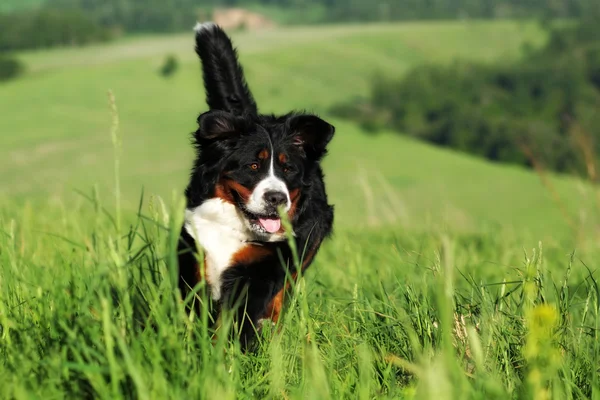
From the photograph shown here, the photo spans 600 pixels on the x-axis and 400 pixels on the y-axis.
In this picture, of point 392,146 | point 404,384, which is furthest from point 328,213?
point 392,146

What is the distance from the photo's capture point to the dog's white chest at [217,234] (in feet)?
11.8

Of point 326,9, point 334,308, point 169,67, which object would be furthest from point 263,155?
point 326,9

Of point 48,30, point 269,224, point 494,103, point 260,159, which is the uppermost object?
point 260,159

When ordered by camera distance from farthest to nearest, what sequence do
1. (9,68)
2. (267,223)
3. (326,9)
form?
(326,9)
(9,68)
(267,223)

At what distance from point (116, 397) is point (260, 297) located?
5.07 ft

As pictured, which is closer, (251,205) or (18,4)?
(251,205)

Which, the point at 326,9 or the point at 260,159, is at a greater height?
the point at 260,159

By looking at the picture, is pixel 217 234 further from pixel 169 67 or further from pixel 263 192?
pixel 169 67

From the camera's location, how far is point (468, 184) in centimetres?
5472

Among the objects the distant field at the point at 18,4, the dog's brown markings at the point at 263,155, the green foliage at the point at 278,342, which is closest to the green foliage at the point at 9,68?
the distant field at the point at 18,4

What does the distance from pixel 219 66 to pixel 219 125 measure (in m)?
1.09

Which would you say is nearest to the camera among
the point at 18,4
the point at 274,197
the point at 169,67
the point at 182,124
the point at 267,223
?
the point at 274,197

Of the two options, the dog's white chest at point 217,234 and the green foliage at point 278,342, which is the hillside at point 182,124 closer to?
the dog's white chest at point 217,234

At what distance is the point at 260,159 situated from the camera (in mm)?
3691
